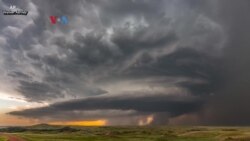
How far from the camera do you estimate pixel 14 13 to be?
199 ft

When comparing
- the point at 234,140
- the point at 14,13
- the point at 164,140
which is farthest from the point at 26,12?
the point at 234,140

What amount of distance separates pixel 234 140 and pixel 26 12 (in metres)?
65.3

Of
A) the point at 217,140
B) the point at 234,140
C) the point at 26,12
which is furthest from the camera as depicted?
the point at 217,140

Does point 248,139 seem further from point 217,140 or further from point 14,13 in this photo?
point 14,13

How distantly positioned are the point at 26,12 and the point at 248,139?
2781 inches

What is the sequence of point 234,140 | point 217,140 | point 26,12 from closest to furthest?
point 26,12
point 234,140
point 217,140

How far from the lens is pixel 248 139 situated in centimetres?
9312

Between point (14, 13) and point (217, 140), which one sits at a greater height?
point (14, 13)

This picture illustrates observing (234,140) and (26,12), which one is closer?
(26,12)

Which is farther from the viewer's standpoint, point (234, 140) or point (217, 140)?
point (217, 140)

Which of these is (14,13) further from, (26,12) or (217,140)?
(217,140)

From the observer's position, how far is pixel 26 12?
198 feet

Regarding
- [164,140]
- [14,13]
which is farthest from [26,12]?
[164,140]

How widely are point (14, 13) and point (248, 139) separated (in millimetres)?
72251
